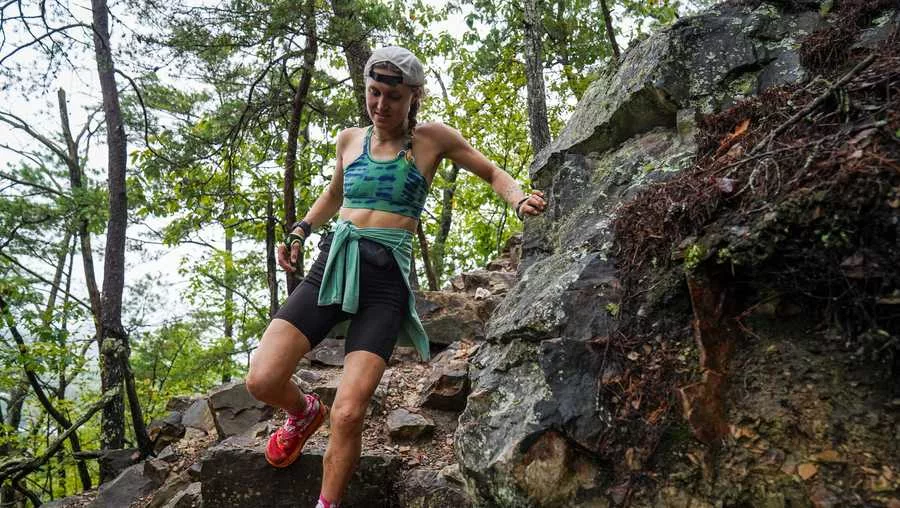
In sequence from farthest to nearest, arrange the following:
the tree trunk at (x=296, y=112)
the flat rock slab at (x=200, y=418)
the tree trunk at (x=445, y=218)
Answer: the tree trunk at (x=445, y=218), the tree trunk at (x=296, y=112), the flat rock slab at (x=200, y=418)

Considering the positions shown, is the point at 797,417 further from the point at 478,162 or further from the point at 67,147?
the point at 67,147

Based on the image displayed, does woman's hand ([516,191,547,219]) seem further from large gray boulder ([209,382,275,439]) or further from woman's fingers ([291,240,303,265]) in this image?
large gray boulder ([209,382,275,439])

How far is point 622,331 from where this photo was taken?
95.3 inches

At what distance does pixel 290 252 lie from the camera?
12.0 ft

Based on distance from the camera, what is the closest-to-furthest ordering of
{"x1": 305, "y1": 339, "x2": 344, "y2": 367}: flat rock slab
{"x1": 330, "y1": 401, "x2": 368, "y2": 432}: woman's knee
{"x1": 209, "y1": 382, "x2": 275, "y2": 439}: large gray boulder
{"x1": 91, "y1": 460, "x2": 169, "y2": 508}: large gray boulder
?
{"x1": 330, "y1": 401, "x2": 368, "y2": 432}: woman's knee < {"x1": 209, "y1": 382, "x2": 275, "y2": 439}: large gray boulder < {"x1": 91, "y1": 460, "x2": 169, "y2": 508}: large gray boulder < {"x1": 305, "y1": 339, "x2": 344, "y2": 367}: flat rock slab

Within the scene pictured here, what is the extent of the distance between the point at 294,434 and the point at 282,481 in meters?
0.45

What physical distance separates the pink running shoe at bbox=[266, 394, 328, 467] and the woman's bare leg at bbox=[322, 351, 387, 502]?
1.71 ft

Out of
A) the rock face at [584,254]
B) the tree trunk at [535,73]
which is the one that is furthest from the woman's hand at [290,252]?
the tree trunk at [535,73]

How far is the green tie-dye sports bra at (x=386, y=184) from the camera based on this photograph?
10.7ft

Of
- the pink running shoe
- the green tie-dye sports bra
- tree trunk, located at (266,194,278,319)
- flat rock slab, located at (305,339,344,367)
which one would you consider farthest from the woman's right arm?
tree trunk, located at (266,194,278,319)

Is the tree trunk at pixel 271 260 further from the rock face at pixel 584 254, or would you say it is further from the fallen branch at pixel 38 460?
the rock face at pixel 584 254

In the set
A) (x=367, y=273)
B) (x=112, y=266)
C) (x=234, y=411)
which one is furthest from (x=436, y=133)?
(x=112, y=266)

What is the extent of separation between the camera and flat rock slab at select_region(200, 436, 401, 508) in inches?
139

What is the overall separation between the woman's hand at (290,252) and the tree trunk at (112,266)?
13.6 feet
